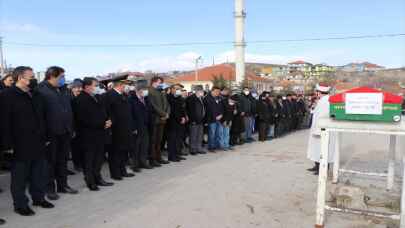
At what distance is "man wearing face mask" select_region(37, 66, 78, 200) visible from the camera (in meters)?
5.73

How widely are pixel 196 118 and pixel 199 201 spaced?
444 centimetres

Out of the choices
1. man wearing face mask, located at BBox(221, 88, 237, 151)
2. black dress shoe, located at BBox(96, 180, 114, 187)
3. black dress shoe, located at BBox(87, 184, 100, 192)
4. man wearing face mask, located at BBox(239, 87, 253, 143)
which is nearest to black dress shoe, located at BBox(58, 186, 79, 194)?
black dress shoe, located at BBox(87, 184, 100, 192)

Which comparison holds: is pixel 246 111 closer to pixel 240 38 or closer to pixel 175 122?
pixel 175 122

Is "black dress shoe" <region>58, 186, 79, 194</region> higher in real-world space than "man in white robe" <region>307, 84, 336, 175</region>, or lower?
lower

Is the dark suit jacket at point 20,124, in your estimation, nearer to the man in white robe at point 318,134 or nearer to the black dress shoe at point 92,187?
the black dress shoe at point 92,187

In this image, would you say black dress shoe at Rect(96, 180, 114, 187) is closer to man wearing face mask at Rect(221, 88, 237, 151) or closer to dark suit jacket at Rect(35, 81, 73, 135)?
dark suit jacket at Rect(35, 81, 73, 135)

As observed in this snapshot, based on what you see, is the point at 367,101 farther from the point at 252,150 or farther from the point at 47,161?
the point at 252,150

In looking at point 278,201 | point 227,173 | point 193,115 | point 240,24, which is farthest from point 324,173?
point 240,24

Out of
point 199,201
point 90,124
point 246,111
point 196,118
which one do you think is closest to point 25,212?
point 90,124

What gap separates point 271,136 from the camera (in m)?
14.6

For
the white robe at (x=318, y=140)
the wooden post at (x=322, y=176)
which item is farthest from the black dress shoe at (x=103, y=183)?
the white robe at (x=318, y=140)

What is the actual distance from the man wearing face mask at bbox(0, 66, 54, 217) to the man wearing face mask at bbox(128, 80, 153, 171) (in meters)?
2.50

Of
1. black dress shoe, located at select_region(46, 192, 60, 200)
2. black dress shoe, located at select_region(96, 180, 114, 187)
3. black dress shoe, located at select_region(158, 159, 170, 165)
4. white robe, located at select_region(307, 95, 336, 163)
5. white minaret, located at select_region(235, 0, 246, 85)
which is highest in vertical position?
white minaret, located at select_region(235, 0, 246, 85)

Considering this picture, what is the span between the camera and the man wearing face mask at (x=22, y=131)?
4891 millimetres
